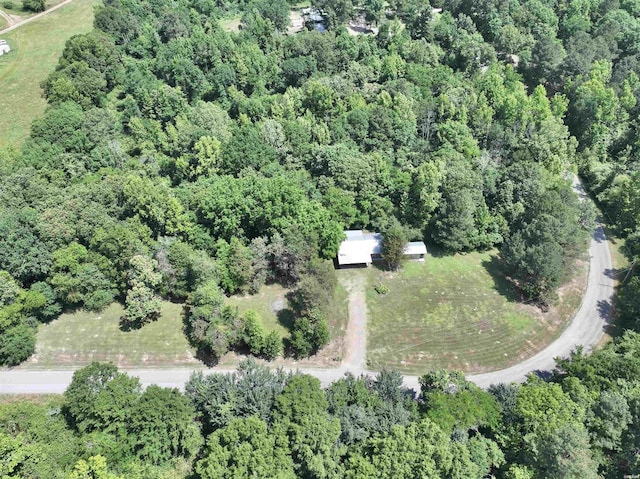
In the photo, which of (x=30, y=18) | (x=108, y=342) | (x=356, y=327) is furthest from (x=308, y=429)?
(x=30, y=18)

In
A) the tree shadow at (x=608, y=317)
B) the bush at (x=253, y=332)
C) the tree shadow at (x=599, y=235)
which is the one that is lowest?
the tree shadow at (x=608, y=317)

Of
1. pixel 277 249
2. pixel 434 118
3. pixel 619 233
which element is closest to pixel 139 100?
pixel 277 249

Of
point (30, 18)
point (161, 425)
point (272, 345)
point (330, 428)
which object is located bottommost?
point (272, 345)

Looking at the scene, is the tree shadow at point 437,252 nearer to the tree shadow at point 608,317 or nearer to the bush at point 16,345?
the tree shadow at point 608,317

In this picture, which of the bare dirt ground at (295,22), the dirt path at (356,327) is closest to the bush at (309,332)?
the dirt path at (356,327)

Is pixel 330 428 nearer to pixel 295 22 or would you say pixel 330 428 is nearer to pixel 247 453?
pixel 247 453

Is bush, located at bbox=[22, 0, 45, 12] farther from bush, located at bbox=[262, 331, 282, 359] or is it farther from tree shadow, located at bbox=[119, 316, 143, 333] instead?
bush, located at bbox=[262, 331, 282, 359]
